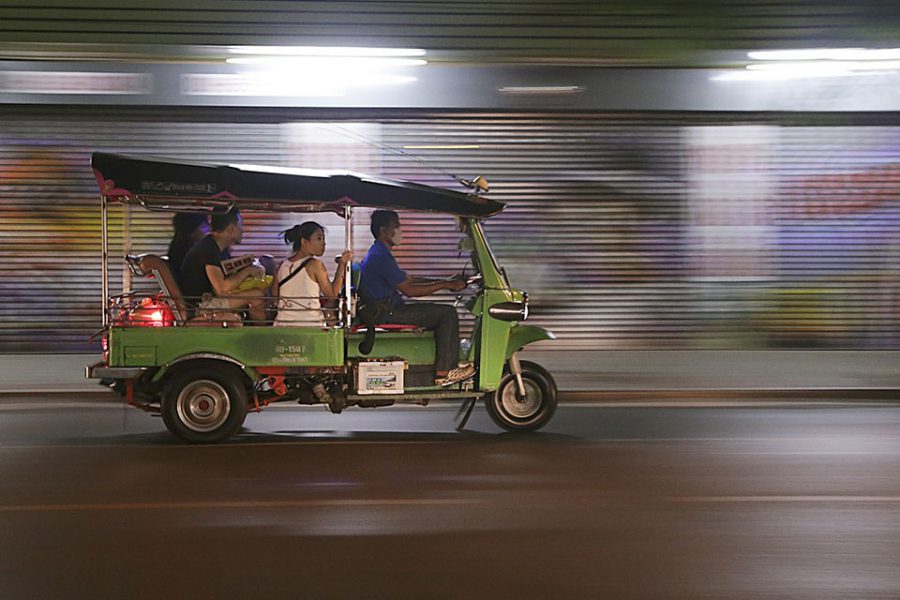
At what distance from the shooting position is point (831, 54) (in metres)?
15.7

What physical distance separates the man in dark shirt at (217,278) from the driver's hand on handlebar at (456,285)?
1.57 m

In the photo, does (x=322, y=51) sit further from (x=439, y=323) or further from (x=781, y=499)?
(x=781, y=499)

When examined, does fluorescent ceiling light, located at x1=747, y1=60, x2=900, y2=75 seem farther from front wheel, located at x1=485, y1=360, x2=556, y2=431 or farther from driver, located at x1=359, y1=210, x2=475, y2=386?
driver, located at x1=359, y1=210, x2=475, y2=386

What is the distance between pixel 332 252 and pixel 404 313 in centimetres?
551

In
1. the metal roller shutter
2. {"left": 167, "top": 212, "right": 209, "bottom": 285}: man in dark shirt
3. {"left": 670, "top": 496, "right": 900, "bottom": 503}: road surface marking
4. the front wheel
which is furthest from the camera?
the metal roller shutter

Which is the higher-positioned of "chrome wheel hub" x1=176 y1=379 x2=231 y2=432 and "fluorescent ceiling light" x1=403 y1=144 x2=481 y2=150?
"fluorescent ceiling light" x1=403 y1=144 x2=481 y2=150

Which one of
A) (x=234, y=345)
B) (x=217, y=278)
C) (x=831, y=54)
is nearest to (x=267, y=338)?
(x=234, y=345)

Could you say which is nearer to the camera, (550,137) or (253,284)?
(253,284)

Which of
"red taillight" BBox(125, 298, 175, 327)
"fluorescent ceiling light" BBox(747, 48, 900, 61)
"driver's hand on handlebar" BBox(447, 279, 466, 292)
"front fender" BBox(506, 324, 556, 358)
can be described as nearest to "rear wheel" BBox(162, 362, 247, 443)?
"red taillight" BBox(125, 298, 175, 327)

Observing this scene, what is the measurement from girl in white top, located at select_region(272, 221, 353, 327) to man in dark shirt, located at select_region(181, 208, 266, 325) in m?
0.19

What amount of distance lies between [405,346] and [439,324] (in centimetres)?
34

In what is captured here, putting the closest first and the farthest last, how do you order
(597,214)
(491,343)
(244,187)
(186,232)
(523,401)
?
(244,187) < (491,343) < (523,401) < (186,232) < (597,214)

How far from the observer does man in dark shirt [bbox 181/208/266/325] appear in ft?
31.5

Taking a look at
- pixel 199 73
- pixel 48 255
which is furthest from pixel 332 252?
pixel 48 255
